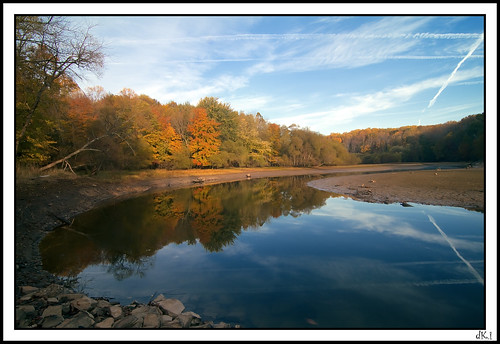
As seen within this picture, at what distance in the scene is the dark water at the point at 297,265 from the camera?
4.97m


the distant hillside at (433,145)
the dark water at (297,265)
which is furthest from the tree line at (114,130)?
the distant hillside at (433,145)

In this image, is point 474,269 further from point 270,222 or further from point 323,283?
point 270,222

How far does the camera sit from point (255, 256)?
328 inches

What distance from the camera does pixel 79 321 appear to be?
3.89 m

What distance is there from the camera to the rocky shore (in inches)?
153

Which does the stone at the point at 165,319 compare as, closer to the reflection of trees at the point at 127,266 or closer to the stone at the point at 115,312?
the stone at the point at 115,312

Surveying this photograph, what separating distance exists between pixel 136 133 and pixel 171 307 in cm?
3510

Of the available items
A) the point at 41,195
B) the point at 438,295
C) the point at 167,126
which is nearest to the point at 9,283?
the point at 438,295

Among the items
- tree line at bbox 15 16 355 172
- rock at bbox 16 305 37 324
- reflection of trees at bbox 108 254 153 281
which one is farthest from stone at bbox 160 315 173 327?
tree line at bbox 15 16 355 172

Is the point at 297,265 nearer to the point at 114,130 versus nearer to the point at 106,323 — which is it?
the point at 106,323

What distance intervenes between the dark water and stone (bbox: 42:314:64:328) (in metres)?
1.57

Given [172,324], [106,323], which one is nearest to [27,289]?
[106,323]

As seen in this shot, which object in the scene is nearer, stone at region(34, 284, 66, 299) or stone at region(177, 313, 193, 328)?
stone at region(177, 313, 193, 328)

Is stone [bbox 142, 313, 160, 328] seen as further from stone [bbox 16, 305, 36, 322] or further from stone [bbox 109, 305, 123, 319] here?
stone [bbox 16, 305, 36, 322]
